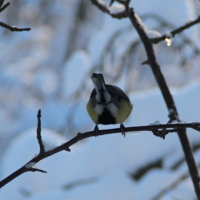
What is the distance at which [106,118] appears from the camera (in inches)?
67.2

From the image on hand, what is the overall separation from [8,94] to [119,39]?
4855 mm

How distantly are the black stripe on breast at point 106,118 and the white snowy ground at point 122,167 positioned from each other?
5.43ft

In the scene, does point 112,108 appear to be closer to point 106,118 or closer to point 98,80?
point 106,118

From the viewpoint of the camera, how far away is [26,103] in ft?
30.7

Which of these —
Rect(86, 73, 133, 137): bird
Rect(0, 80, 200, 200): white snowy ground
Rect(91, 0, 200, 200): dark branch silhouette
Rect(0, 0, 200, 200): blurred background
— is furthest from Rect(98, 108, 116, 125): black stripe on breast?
Rect(0, 0, 200, 200): blurred background

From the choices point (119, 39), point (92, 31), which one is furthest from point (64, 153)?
point (92, 31)

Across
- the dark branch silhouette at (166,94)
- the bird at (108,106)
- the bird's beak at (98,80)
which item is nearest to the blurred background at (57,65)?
the dark branch silhouette at (166,94)

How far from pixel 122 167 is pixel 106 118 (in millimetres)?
1823

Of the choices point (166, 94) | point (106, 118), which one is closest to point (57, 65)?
point (166, 94)

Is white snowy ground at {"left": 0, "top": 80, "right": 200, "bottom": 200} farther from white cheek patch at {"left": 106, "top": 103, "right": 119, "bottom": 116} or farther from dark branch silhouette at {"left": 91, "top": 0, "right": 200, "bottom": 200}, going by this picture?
white cheek patch at {"left": 106, "top": 103, "right": 119, "bottom": 116}

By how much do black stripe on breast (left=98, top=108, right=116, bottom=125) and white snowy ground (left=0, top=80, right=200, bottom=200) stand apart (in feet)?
5.43

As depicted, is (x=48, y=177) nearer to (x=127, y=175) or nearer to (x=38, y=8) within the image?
(x=127, y=175)

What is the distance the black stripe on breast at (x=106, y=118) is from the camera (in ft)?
5.52

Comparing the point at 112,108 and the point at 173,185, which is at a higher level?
the point at 173,185
